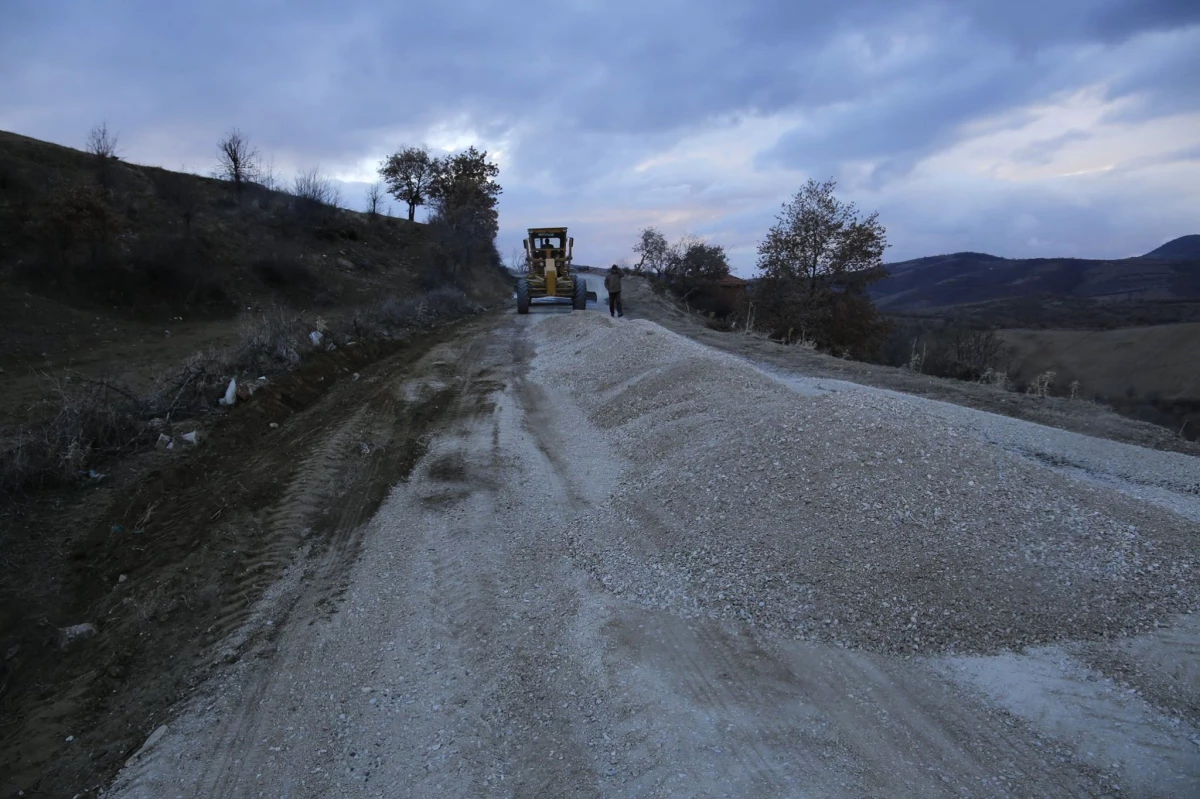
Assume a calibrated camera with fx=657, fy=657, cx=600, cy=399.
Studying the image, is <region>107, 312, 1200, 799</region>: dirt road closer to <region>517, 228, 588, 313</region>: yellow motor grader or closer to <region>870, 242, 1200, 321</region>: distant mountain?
<region>517, 228, 588, 313</region>: yellow motor grader

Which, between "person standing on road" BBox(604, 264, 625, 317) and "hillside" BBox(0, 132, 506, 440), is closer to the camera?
"hillside" BBox(0, 132, 506, 440)

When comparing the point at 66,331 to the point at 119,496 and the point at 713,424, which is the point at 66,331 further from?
the point at 713,424

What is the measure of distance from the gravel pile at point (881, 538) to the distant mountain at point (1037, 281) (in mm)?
50320

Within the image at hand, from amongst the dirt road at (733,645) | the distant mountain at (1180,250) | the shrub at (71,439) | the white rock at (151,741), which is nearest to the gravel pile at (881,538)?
the dirt road at (733,645)

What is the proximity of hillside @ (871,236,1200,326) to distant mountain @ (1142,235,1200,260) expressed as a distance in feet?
0.84

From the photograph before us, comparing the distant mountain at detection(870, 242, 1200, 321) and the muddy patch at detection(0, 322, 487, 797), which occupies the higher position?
the distant mountain at detection(870, 242, 1200, 321)

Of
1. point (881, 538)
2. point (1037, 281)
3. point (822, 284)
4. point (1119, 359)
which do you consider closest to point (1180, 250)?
point (1037, 281)

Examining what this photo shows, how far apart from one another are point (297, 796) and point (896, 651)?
3.37m

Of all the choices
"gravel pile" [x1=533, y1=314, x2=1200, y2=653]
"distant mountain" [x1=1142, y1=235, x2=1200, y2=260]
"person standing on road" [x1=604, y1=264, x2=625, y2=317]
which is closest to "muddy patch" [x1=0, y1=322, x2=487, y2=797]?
"gravel pile" [x1=533, y1=314, x2=1200, y2=653]

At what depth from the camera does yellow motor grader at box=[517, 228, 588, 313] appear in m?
22.4

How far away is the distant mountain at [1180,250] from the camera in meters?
75.6

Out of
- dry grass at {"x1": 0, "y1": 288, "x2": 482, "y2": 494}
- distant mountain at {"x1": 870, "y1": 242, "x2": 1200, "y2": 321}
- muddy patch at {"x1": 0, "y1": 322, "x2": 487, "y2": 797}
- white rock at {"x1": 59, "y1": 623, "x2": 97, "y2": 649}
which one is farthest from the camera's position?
distant mountain at {"x1": 870, "y1": 242, "x2": 1200, "y2": 321}

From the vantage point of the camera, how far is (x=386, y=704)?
3727mm

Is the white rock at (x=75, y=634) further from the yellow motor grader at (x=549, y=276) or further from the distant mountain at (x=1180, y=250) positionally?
the distant mountain at (x=1180, y=250)
